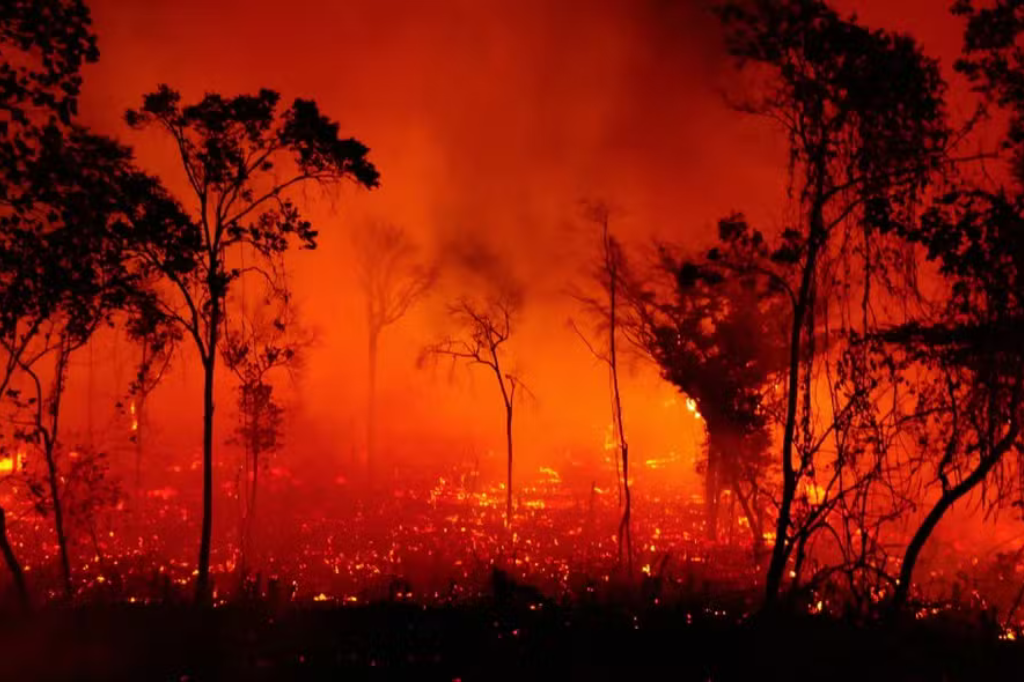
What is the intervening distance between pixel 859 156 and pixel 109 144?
10.8 meters

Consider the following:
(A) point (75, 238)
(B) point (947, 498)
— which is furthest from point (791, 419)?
(A) point (75, 238)

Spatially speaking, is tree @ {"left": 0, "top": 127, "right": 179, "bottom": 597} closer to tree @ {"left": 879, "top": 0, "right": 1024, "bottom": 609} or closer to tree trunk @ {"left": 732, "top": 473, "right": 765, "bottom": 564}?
tree @ {"left": 879, "top": 0, "right": 1024, "bottom": 609}

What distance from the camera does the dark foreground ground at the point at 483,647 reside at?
305 inches

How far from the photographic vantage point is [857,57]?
33.9ft

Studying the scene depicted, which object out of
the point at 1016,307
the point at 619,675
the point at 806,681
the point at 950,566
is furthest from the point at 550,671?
the point at 950,566

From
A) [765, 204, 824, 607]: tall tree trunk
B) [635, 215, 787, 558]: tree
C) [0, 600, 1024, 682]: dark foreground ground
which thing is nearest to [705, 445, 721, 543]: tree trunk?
[635, 215, 787, 558]: tree

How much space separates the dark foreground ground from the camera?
774 centimetres

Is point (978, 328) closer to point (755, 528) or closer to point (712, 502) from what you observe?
point (755, 528)

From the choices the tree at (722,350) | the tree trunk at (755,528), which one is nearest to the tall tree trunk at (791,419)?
the tree trunk at (755,528)

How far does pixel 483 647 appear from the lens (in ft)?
26.7

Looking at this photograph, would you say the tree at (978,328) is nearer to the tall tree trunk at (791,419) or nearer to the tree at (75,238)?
the tall tree trunk at (791,419)

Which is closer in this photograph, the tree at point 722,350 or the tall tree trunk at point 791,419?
the tall tree trunk at point 791,419

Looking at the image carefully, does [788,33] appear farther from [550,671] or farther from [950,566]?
[950,566]

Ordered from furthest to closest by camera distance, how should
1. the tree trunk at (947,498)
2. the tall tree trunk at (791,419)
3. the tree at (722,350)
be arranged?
1. the tree at (722,350)
2. the tall tree trunk at (791,419)
3. the tree trunk at (947,498)
